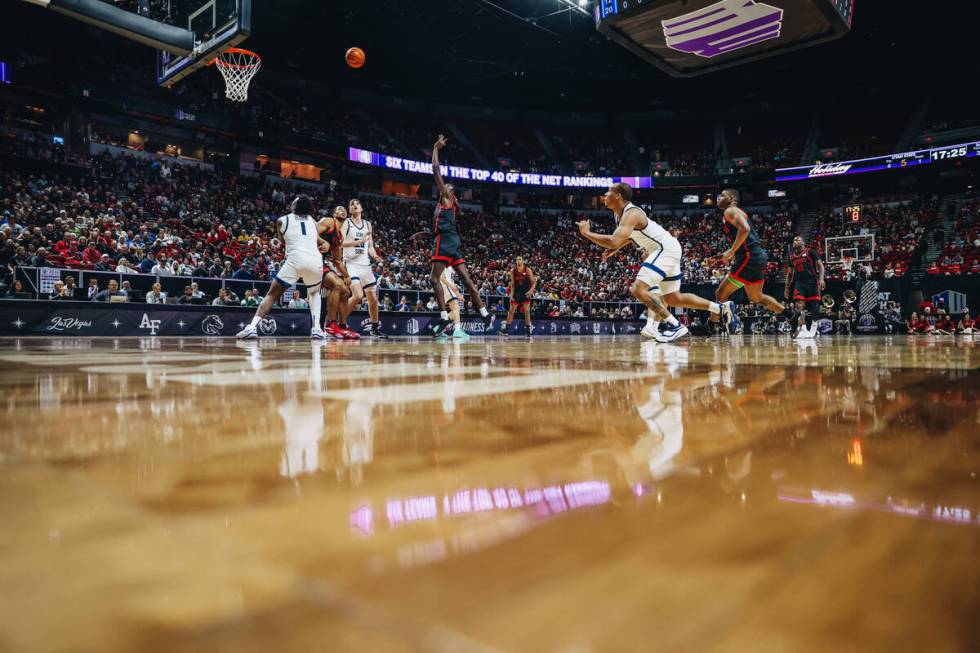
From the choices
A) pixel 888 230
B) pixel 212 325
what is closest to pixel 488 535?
pixel 212 325

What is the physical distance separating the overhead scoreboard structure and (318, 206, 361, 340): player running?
5.10 metres

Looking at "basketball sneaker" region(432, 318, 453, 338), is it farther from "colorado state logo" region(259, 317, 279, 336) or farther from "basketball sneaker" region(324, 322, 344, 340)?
"colorado state logo" region(259, 317, 279, 336)

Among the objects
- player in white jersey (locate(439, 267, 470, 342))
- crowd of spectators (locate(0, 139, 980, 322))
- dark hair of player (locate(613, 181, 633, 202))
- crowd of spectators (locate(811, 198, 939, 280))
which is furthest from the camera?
crowd of spectators (locate(811, 198, 939, 280))

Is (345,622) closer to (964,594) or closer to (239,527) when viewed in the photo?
(239,527)

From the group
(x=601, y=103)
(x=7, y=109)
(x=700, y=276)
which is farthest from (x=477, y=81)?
(x=7, y=109)

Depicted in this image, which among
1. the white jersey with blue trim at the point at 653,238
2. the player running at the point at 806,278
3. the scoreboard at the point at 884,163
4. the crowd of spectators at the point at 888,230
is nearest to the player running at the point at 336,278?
the white jersey with blue trim at the point at 653,238

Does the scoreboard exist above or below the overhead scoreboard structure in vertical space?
above

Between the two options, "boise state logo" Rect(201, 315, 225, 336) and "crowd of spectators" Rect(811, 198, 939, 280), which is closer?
"boise state logo" Rect(201, 315, 225, 336)

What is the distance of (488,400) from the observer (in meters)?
0.97

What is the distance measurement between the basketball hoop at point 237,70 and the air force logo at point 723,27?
303 inches

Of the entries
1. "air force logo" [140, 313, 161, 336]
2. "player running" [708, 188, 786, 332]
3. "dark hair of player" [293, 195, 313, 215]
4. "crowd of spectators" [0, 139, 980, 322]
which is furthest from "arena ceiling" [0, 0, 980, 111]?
"dark hair of player" [293, 195, 313, 215]

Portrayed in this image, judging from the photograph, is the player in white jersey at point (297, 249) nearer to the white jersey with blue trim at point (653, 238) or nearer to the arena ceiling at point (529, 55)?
the white jersey with blue trim at point (653, 238)

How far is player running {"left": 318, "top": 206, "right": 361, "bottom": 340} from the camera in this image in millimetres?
6031

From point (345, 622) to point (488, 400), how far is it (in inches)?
29.8
